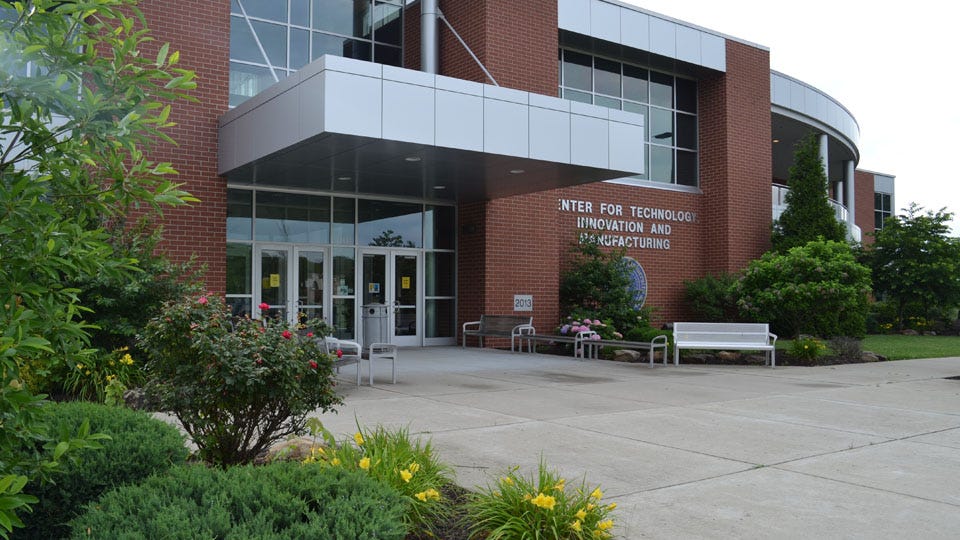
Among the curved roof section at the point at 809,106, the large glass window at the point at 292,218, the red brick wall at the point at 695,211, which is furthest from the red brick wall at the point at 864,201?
the large glass window at the point at 292,218

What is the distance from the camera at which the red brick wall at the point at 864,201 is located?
44.7 metres

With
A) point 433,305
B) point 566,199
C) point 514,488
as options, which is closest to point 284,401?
point 514,488

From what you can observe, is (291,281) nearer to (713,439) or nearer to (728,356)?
(728,356)

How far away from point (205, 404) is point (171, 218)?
398 inches

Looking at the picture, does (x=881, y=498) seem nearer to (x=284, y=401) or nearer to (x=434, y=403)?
(x=284, y=401)

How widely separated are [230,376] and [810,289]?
1577 cm

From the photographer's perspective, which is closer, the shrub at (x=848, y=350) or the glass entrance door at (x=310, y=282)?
the shrub at (x=848, y=350)

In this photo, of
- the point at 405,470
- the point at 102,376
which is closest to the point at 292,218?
the point at 102,376

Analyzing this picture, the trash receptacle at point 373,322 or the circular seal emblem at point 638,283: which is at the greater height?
the circular seal emblem at point 638,283

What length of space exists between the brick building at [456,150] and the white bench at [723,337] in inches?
144

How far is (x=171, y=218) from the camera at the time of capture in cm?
1431

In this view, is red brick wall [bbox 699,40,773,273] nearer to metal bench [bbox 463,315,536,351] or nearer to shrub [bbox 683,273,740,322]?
shrub [bbox 683,273,740,322]

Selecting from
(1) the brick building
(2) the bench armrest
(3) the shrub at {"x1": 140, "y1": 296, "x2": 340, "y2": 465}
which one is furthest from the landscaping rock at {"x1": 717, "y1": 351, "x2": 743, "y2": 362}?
(3) the shrub at {"x1": 140, "y1": 296, "x2": 340, "y2": 465}

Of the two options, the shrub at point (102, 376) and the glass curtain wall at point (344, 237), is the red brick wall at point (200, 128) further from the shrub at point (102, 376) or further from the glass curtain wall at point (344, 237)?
the shrub at point (102, 376)
